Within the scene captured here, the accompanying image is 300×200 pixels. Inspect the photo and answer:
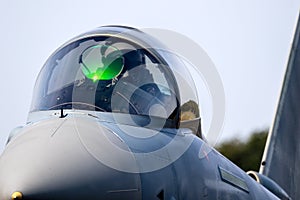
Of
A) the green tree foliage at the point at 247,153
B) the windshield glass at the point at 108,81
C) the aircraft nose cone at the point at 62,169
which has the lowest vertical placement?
Result: the green tree foliage at the point at 247,153

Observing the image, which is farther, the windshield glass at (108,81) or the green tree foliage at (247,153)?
the green tree foliage at (247,153)

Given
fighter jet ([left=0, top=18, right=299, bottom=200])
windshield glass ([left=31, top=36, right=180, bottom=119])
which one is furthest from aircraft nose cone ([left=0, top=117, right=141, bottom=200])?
windshield glass ([left=31, top=36, right=180, bottom=119])

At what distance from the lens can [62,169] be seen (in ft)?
22.2

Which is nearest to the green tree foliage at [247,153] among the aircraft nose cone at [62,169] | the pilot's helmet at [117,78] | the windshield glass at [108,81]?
the pilot's helmet at [117,78]

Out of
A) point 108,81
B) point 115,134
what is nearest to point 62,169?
point 115,134

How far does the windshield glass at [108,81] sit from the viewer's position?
813 centimetres

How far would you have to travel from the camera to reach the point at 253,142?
2820 centimetres

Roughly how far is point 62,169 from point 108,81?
1.65 meters

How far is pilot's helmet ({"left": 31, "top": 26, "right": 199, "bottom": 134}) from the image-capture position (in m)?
8.15

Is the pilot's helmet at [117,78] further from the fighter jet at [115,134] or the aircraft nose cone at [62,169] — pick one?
the aircraft nose cone at [62,169]

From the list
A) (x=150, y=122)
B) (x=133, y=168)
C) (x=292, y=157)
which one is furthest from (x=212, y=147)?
(x=292, y=157)

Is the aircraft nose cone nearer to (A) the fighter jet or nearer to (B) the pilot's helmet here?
(A) the fighter jet

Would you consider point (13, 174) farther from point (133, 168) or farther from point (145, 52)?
point (145, 52)

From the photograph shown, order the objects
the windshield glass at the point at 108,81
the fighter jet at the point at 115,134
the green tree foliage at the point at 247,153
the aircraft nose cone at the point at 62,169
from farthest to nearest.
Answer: the green tree foliage at the point at 247,153 < the windshield glass at the point at 108,81 < the fighter jet at the point at 115,134 < the aircraft nose cone at the point at 62,169
